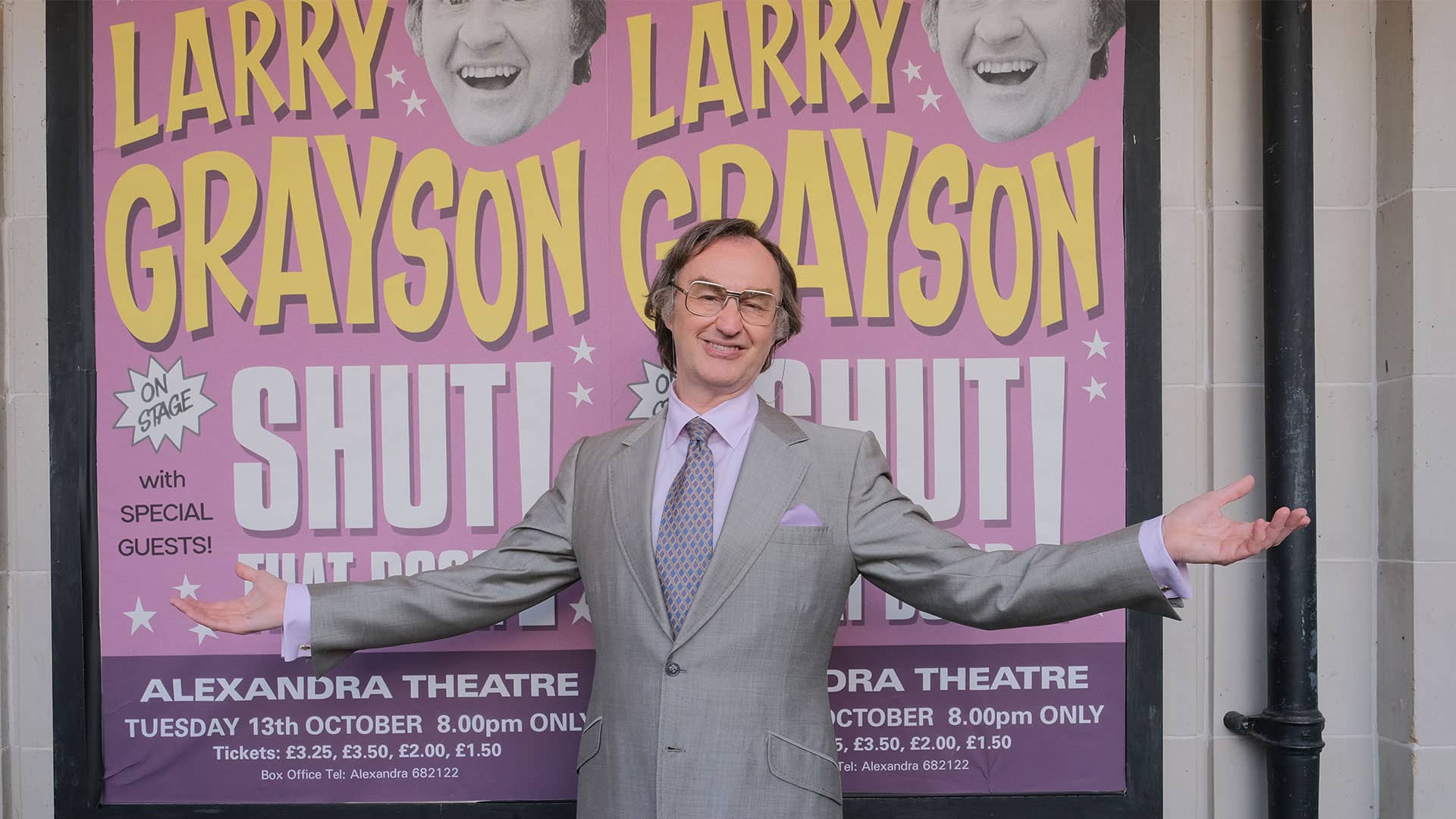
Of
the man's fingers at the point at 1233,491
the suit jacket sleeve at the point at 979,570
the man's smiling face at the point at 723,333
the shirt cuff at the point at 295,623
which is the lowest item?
the shirt cuff at the point at 295,623

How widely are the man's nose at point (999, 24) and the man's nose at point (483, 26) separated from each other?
136 cm

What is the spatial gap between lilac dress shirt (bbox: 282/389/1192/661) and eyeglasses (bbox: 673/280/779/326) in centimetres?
A: 17

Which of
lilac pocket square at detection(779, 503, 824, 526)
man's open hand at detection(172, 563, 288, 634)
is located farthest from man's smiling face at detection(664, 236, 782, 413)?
man's open hand at detection(172, 563, 288, 634)

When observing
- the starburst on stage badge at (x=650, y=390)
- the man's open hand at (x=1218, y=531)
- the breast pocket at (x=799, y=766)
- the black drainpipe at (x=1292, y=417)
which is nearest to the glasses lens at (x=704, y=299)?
the starburst on stage badge at (x=650, y=390)

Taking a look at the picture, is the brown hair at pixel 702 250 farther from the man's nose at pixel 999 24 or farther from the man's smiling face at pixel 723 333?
the man's nose at pixel 999 24

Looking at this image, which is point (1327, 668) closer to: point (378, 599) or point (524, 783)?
point (524, 783)

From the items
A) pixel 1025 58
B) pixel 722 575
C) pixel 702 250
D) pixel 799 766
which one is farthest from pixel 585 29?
pixel 799 766

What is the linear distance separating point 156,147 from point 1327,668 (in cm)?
358

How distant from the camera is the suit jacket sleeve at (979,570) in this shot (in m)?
2.06

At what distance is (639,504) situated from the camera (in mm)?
2322

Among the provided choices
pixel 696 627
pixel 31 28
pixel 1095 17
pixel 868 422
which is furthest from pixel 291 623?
pixel 1095 17

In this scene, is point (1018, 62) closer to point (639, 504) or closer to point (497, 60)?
point (497, 60)

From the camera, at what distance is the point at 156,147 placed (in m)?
3.08

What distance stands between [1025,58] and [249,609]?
246cm
